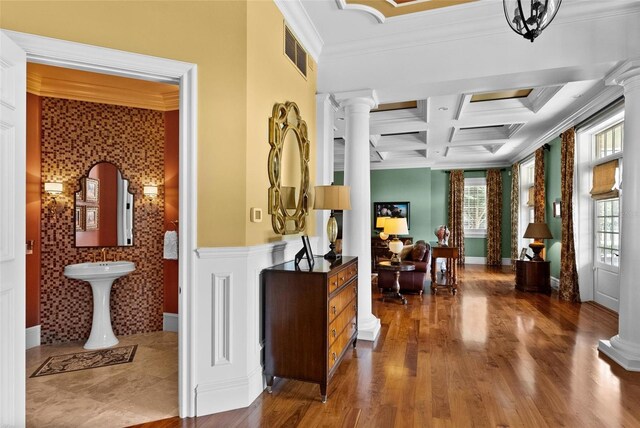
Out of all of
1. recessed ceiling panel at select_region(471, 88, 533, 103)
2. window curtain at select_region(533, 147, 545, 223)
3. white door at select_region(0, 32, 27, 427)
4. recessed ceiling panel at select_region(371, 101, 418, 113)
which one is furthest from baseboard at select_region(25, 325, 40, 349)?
window curtain at select_region(533, 147, 545, 223)

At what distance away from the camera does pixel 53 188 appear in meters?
3.77

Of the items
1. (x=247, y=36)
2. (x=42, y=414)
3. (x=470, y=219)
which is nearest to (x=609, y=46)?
(x=247, y=36)

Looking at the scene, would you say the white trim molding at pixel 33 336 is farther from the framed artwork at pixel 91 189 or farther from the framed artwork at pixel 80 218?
the framed artwork at pixel 91 189

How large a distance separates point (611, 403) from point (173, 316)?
419 centimetres

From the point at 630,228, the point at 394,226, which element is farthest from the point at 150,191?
the point at 630,228

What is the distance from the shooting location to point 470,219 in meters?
10.8

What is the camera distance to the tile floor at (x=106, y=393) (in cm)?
238

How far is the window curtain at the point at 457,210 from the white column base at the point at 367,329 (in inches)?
283

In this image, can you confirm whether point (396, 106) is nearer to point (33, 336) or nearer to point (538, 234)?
point (538, 234)

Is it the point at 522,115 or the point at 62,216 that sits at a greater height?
the point at 522,115

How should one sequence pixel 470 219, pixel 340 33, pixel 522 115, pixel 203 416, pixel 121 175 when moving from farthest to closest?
1. pixel 470 219
2. pixel 522 115
3. pixel 121 175
4. pixel 340 33
5. pixel 203 416

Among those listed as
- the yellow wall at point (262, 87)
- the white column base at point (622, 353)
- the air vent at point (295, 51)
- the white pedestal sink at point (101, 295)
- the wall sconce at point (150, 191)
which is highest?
the air vent at point (295, 51)

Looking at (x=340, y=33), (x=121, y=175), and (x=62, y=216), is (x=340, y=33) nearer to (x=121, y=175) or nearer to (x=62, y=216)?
(x=121, y=175)

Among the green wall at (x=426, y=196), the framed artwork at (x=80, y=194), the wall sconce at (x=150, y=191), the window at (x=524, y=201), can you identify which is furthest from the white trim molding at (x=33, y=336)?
the window at (x=524, y=201)
